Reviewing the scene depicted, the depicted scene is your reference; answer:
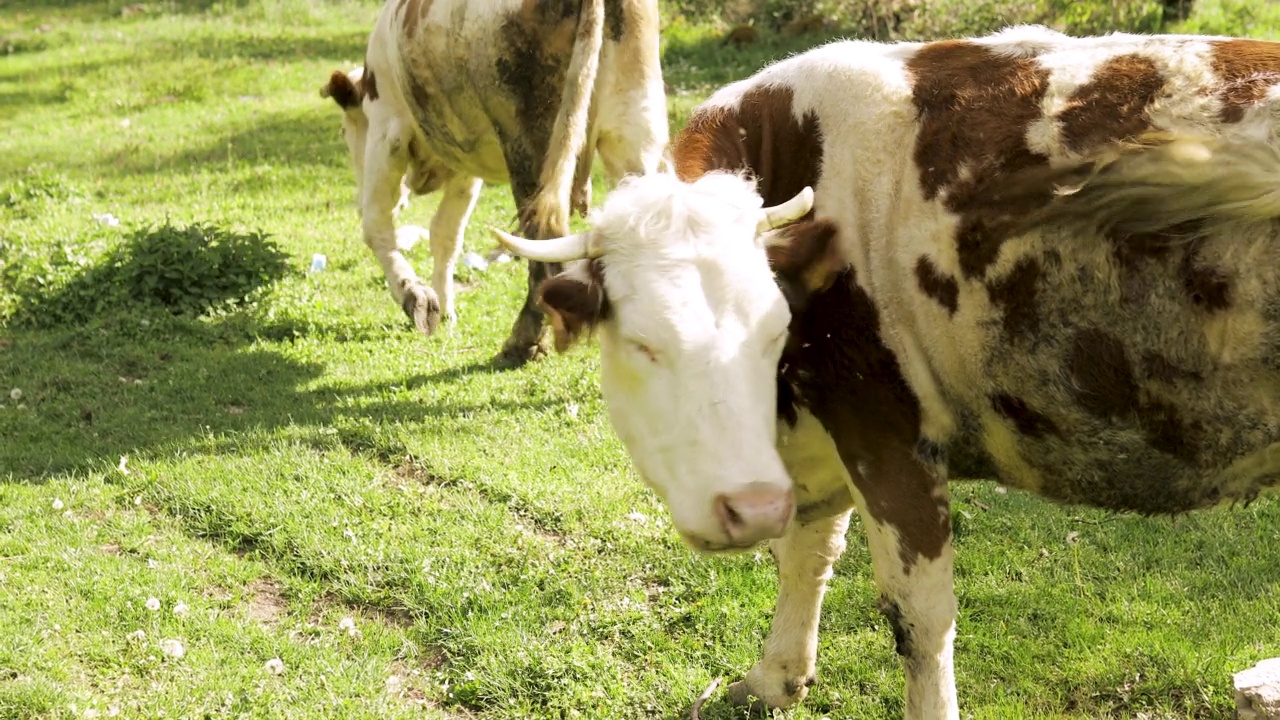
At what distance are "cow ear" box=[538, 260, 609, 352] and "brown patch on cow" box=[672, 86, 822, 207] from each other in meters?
0.49

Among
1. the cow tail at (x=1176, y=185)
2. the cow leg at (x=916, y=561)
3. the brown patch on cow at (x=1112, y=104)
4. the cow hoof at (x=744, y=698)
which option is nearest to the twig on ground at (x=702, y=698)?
the cow hoof at (x=744, y=698)

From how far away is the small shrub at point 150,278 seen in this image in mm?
8133

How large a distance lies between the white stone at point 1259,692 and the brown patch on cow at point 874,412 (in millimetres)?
1066

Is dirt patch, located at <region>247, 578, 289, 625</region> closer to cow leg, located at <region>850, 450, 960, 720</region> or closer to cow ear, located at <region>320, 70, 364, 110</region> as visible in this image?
cow leg, located at <region>850, 450, 960, 720</region>

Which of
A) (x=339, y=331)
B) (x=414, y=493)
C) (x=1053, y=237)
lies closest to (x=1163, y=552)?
(x=1053, y=237)

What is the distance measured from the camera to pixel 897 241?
352cm

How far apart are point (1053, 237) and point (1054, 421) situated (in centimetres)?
51

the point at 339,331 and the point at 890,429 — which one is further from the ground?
the point at 890,429

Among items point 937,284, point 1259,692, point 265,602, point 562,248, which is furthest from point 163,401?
point 1259,692

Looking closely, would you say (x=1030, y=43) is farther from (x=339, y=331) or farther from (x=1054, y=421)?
(x=339, y=331)

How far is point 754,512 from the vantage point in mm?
3059

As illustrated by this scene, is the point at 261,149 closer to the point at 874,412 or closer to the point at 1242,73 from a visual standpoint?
the point at 874,412

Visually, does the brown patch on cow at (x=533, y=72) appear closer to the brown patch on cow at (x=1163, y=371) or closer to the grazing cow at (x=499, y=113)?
the grazing cow at (x=499, y=113)

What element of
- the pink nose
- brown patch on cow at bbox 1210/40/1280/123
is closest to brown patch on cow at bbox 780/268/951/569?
the pink nose
